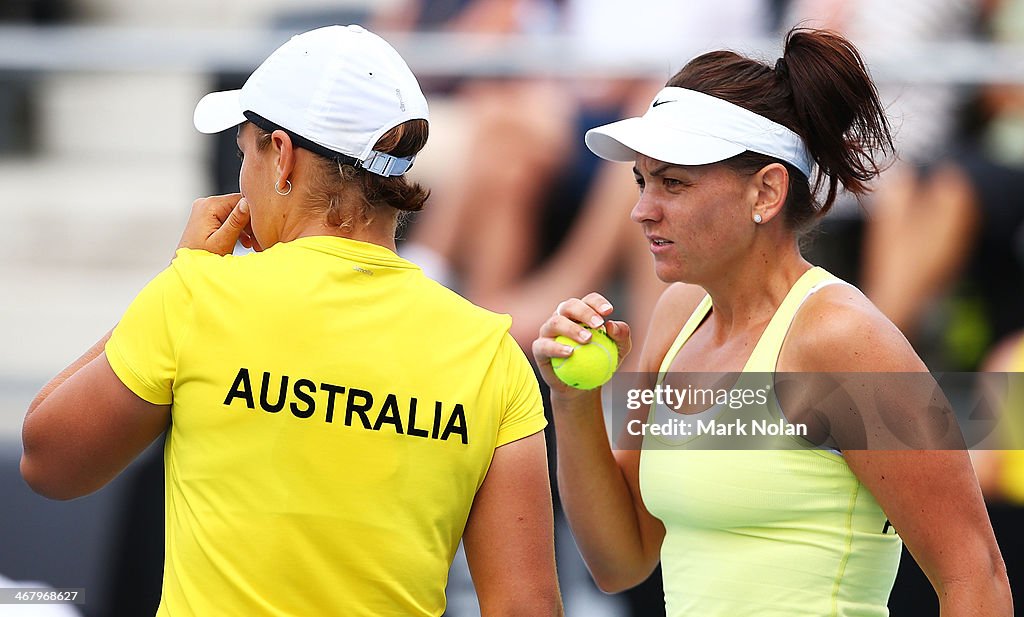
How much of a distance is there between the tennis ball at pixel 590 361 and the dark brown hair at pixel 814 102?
36 centimetres

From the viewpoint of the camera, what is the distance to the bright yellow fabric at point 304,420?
1603 mm

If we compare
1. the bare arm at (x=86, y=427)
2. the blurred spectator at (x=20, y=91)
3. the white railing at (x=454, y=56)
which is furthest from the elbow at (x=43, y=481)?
the blurred spectator at (x=20, y=91)

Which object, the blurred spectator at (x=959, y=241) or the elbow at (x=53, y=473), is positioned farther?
the blurred spectator at (x=959, y=241)

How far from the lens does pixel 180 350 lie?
1.60 meters

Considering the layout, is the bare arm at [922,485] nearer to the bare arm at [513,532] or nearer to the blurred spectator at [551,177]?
the bare arm at [513,532]

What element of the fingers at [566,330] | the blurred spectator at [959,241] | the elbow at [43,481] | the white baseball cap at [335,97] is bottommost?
the blurred spectator at [959,241]

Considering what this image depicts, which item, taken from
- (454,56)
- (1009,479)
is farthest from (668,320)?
(454,56)

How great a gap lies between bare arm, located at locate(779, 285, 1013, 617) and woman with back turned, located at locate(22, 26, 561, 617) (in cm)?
49

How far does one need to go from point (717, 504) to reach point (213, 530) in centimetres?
77

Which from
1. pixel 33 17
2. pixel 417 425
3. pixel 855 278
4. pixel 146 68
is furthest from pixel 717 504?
pixel 33 17

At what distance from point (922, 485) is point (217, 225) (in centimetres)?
110

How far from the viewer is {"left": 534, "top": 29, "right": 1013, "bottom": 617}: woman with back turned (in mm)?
1816

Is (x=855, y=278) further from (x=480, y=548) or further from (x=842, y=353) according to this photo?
(x=480, y=548)

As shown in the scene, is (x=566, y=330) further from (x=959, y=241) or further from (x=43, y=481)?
(x=959, y=241)
